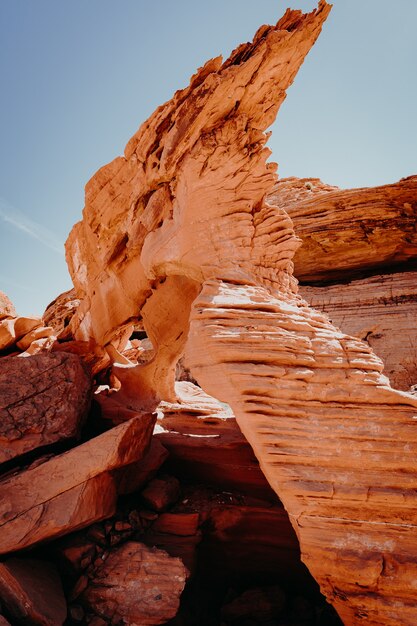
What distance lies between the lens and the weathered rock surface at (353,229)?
1274 centimetres

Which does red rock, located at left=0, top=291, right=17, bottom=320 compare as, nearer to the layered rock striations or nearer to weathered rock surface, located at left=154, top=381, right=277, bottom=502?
weathered rock surface, located at left=154, top=381, right=277, bottom=502

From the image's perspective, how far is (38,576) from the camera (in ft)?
13.4

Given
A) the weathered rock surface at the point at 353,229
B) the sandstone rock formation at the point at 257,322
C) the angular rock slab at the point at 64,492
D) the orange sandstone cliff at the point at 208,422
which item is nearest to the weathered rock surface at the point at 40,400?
the orange sandstone cliff at the point at 208,422

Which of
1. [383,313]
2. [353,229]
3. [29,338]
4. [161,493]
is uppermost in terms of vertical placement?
[353,229]

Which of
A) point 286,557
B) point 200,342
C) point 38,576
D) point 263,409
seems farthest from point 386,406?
point 38,576

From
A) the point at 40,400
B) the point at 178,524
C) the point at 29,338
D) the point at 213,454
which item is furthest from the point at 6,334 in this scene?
the point at 178,524

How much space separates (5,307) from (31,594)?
7.34m

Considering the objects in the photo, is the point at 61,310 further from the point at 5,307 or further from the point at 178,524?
the point at 178,524

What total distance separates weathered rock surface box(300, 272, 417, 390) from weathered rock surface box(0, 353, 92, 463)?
366 inches

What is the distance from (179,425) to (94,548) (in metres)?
3.27

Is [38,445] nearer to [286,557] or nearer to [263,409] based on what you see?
[263,409]

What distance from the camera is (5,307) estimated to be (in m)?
9.45

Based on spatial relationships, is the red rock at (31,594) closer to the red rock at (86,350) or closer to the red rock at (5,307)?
the red rock at (86,350)

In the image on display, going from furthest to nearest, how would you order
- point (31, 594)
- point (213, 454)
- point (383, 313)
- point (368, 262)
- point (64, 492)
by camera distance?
point (368, 262) < point (383, 313) < point (213, 454) < point (64, 492) < point (31, 594)
